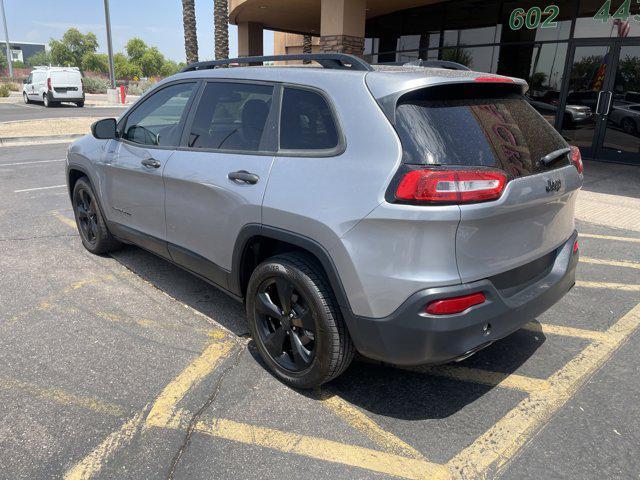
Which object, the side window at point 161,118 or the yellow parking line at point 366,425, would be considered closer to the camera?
the yellow parking line at point 366,425

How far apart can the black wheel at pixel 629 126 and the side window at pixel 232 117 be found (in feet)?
35.9

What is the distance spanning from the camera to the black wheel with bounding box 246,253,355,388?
8.64 ft

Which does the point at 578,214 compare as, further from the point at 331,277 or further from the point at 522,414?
the point at 331,277

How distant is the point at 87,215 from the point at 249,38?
16.3m

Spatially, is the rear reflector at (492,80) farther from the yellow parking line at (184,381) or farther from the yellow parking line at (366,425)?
the yellow parking line at (184,381)

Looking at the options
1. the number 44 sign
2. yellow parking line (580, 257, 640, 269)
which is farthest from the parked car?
yellow parking line (580, 257, 640, 269)

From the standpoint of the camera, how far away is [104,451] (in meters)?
2.44

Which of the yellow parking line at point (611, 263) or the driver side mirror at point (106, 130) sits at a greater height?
the driver side mirror at point (106, 130)

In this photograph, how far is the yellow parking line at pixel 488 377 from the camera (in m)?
3.03

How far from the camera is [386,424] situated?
2.69 meters

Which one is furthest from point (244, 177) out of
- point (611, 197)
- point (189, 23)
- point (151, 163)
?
point (189, 23)

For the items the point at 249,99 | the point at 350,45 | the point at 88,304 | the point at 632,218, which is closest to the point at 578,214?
the point at 632,218

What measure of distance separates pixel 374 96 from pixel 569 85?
451 inches

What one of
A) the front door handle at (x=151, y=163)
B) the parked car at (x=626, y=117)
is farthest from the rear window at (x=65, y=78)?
the front door handle at (x=151, y=163)
